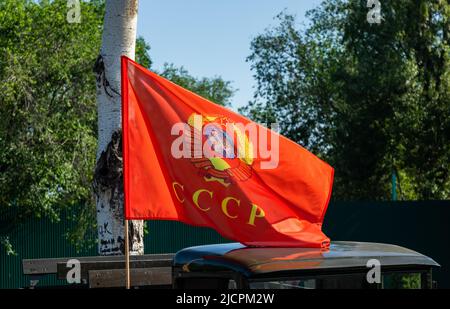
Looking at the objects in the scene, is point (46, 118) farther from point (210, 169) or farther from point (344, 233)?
point (210, 169)

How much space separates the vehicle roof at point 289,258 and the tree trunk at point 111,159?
3539 millimetres

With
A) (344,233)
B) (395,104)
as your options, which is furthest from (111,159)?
(395,104)

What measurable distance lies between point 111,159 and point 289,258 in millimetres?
4393

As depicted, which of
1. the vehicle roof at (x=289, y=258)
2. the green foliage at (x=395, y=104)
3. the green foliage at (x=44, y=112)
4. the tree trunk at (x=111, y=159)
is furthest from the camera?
the green foliage at (x=395, y=104)

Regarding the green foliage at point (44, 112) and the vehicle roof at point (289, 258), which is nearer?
the vehicle roof at point (289, 258)

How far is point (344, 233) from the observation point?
67.1ft

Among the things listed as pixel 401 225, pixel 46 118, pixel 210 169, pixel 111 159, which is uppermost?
pixel 46 118

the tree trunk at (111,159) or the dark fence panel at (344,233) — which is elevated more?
the tree trunk at (111,159)

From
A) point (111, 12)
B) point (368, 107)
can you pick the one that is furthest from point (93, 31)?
point (111, 12)

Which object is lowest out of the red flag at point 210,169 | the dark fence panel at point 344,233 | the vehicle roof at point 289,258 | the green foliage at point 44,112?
the dark fence panel at point 344,233

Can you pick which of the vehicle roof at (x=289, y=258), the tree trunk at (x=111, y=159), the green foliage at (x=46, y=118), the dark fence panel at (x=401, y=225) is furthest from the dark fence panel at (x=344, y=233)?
the vehicle roof at (x=289, y=258)

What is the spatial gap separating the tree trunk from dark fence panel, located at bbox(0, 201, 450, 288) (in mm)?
11410

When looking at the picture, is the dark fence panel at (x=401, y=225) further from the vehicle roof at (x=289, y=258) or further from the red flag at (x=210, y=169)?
the vehicle roof at (x=289, y=258)

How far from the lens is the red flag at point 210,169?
20.6 ft
